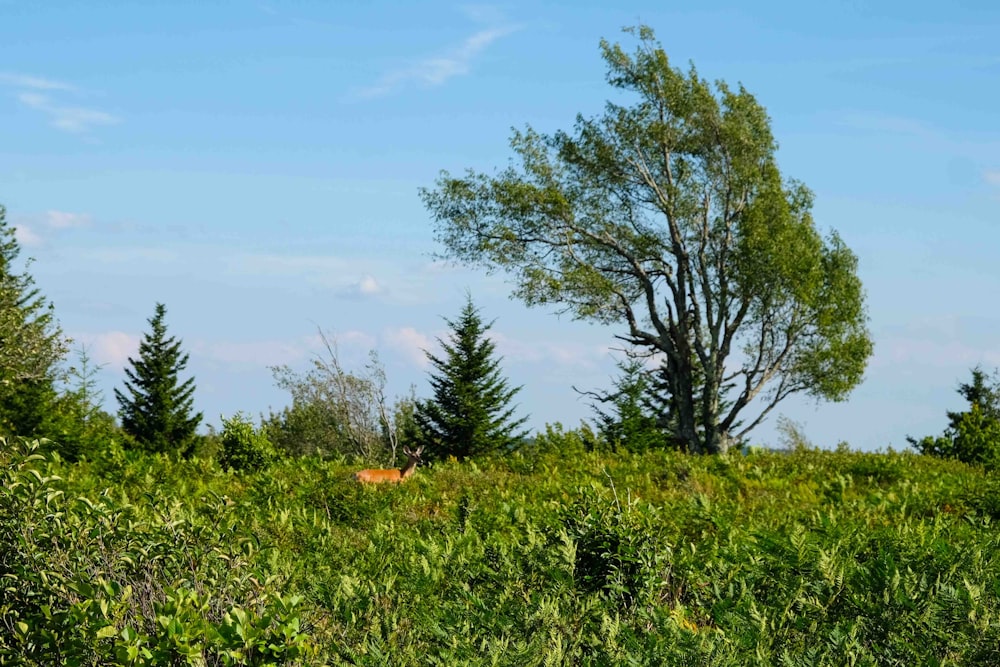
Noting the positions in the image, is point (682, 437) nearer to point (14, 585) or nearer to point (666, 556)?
point (666, 556)

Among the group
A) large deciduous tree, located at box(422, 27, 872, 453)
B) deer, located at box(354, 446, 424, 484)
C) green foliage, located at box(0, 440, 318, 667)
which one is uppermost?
large deciduous tree, located at box(422, 27, 872, 453)

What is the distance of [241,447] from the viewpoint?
62.5 feet

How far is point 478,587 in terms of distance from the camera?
20.4ft

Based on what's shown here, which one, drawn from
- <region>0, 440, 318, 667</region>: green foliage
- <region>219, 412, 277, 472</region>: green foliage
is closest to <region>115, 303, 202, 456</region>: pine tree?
<region>219, 412, 277, 472</region>: green foliage

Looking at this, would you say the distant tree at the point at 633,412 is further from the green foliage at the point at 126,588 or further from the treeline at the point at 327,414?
the green foliage at the point at 126,588

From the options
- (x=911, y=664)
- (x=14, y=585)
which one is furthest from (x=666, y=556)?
(x=14, y=585)

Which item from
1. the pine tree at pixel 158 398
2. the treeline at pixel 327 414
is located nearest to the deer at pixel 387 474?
the treeline at pixel 327 414

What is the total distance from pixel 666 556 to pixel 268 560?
2.36 metres

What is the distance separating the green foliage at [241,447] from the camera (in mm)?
18719

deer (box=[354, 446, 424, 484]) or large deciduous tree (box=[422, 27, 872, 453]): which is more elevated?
large deciduous tree (box=[422, 27, 872, 453])

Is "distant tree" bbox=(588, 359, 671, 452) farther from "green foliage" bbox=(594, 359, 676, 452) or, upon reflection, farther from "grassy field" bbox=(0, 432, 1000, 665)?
"grassy field" bbox=(0, 432, 1000, 665)

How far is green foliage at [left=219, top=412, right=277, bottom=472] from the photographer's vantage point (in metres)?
18.7

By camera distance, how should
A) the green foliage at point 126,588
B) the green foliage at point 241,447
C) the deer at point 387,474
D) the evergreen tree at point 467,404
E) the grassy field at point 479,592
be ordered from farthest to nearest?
the evergreen tree at point 467,404 < the green foliage at point 241,447 < the deer at point 387,474 < the grassy field at point 479,592 < the green foliage at point 126,588

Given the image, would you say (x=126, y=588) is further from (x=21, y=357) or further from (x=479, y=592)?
(x=21, y=357)
